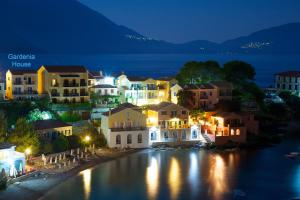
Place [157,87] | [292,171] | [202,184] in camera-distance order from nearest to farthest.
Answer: [202,184] → [292,171] → [157,87]

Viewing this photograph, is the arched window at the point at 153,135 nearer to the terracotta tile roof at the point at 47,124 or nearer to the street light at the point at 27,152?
the terracotta tile roof at the point at 47,124

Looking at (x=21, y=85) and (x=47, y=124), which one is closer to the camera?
(x=47, y=124)

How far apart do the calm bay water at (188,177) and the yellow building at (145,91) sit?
848cm

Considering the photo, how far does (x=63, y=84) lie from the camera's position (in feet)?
107

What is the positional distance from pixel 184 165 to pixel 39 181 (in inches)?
309

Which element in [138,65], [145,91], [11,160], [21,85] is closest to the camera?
[11,160]

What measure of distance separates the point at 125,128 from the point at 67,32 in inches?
4772

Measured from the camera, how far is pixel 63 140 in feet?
80.0

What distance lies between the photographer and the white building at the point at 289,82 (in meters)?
45.1

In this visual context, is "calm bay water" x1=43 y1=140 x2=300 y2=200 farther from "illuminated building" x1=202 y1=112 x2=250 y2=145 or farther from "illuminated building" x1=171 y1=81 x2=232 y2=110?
"illuminated building" x1=171 y1=81 x2=232 y2=110

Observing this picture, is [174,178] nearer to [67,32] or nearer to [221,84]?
[221,84]

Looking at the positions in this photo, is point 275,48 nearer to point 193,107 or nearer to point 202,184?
point 193,107

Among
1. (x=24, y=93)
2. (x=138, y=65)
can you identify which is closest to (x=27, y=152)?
(x=24, y=93)

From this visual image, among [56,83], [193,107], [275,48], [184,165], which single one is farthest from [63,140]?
[275,48]
